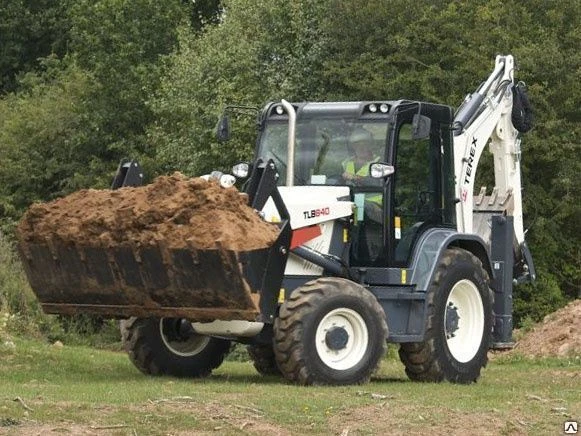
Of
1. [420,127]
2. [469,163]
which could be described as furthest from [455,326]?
[420,127]

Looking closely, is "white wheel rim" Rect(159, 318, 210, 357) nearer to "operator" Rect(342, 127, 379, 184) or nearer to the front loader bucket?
the front loader bucket

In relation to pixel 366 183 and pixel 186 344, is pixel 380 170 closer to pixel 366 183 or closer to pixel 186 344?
pixel 366 183

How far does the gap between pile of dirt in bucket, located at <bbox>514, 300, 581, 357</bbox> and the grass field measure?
5348 millimetres

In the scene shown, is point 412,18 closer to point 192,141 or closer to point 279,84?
point 279,84

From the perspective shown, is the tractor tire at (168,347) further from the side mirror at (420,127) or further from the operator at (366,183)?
the side mirror at (420,127)

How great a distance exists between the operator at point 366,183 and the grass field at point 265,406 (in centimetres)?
153

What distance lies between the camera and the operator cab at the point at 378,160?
1570 cm

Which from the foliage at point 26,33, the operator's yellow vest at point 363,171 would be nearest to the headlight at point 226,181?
the operator's yellow vest at point 363,171

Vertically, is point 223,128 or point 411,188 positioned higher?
point 223,128

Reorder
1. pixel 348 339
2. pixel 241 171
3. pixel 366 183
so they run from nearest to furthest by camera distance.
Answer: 1. pixel 348 339
2. pixel 241 171
3. pixel 366 183

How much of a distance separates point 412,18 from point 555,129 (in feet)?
16.4

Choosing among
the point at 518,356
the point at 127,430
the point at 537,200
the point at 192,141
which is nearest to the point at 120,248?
the point at 127,430

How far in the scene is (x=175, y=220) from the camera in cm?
1405

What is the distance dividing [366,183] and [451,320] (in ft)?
6.13
